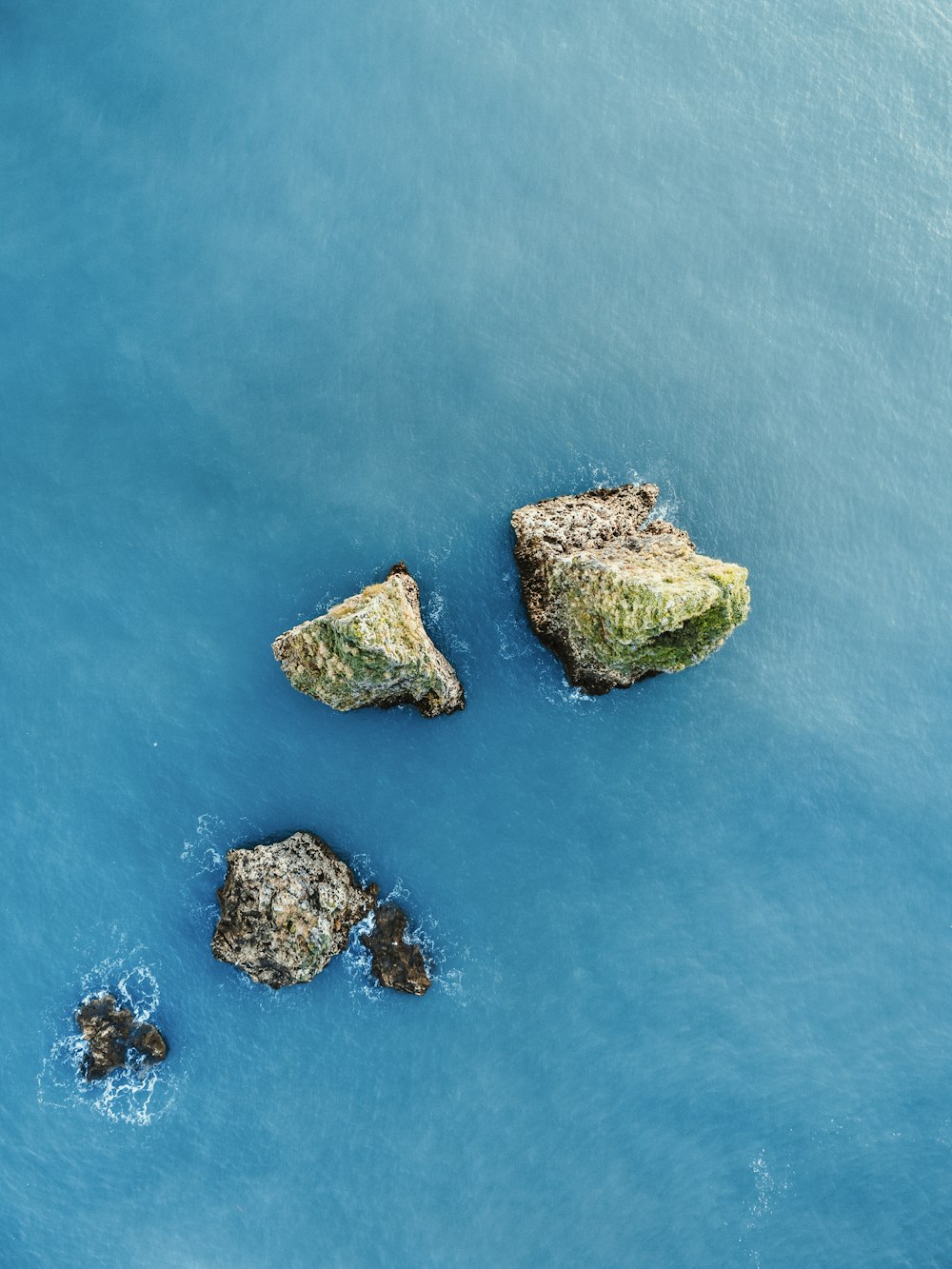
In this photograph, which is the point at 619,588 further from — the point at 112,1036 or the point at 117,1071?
the point at 117,1071

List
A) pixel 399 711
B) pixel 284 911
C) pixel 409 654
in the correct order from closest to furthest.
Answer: pixel 409 654 < pixel 284 911 < pixel 399 711

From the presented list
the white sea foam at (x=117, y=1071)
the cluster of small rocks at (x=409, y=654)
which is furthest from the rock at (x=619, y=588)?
the white sea foam at (x=117, y=1071)

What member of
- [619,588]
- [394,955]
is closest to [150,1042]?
[394,955]

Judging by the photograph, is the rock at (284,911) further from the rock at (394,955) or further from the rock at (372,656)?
the rock at (372,656)

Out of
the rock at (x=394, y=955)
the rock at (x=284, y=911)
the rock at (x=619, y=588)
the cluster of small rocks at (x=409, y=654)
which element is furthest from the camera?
the rock at (x=394, y=955)

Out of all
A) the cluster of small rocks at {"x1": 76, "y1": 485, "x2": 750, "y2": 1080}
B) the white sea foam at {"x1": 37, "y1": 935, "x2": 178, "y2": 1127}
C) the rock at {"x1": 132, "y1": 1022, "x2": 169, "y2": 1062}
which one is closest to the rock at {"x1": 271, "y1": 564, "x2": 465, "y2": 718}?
the cluster of small rocks at {"x1": 76, "y1": 485, "x2": 750, "y2": 1080}
